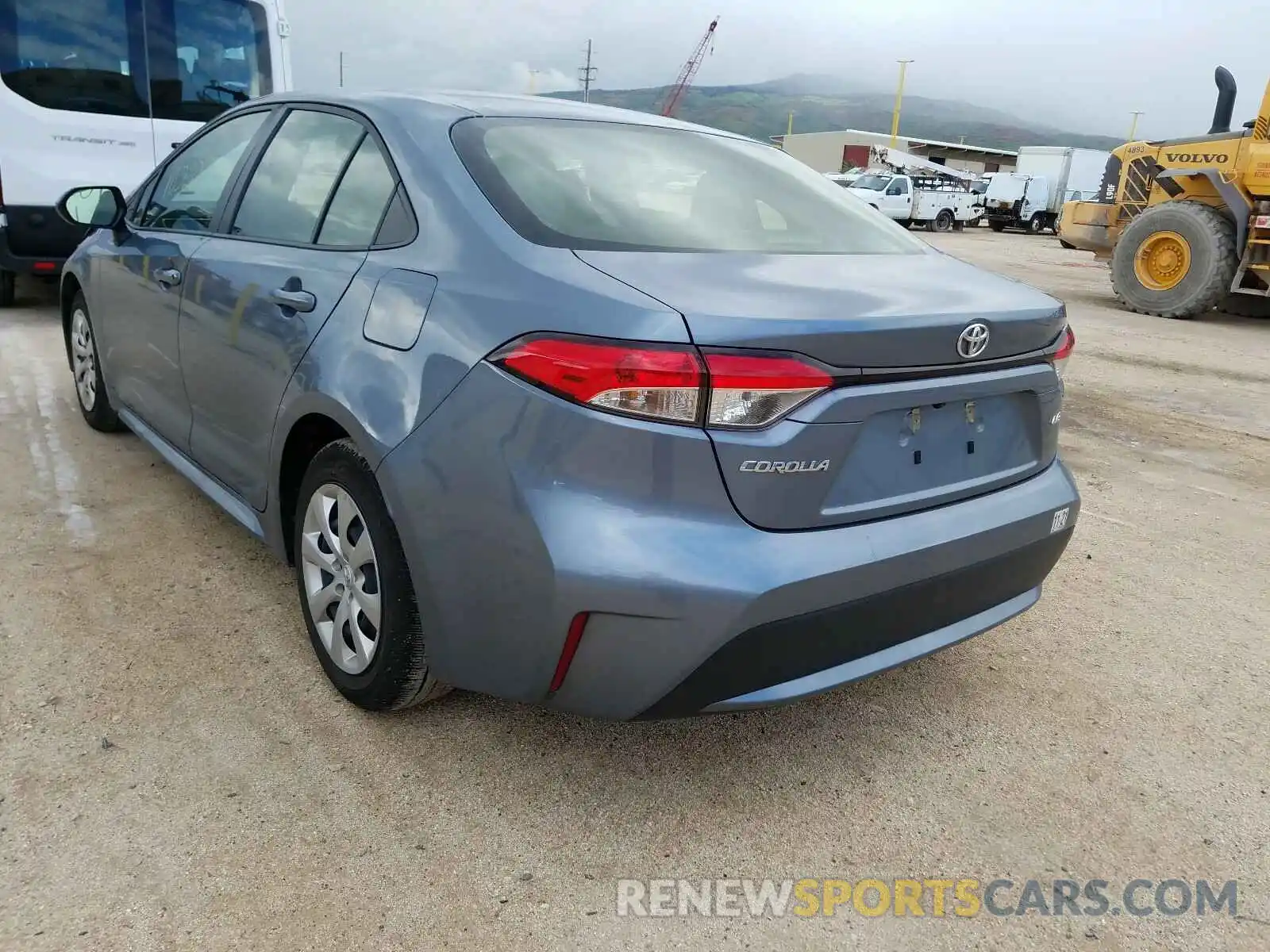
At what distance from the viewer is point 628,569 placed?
181cm

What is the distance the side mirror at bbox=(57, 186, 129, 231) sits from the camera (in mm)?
3840

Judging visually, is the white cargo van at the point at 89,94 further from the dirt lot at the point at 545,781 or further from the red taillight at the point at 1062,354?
the red taillight at the point at 1062,354

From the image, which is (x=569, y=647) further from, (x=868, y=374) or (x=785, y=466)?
(x=868, y=374)

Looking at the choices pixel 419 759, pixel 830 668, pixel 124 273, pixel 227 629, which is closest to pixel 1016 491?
pixel 830 668

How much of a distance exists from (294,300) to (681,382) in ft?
4.07

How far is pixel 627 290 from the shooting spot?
6.13 ft

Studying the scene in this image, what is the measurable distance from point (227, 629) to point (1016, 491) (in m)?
2.25

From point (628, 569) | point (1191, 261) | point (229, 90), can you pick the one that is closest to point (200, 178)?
point (628, 569)

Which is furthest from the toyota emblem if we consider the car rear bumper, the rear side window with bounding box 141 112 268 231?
the rear side window with bounding box 141 112 268 231

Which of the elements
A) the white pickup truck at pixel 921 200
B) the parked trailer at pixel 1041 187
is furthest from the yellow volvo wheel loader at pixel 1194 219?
the parked trailer at pixel 1041 187

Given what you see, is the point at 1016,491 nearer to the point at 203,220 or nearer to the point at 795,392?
the point at 795,392

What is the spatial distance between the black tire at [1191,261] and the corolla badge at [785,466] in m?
10.5

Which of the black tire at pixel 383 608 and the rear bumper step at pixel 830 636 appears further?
the black tire at pixel 383 608

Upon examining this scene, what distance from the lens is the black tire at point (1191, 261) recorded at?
33.9 feet
